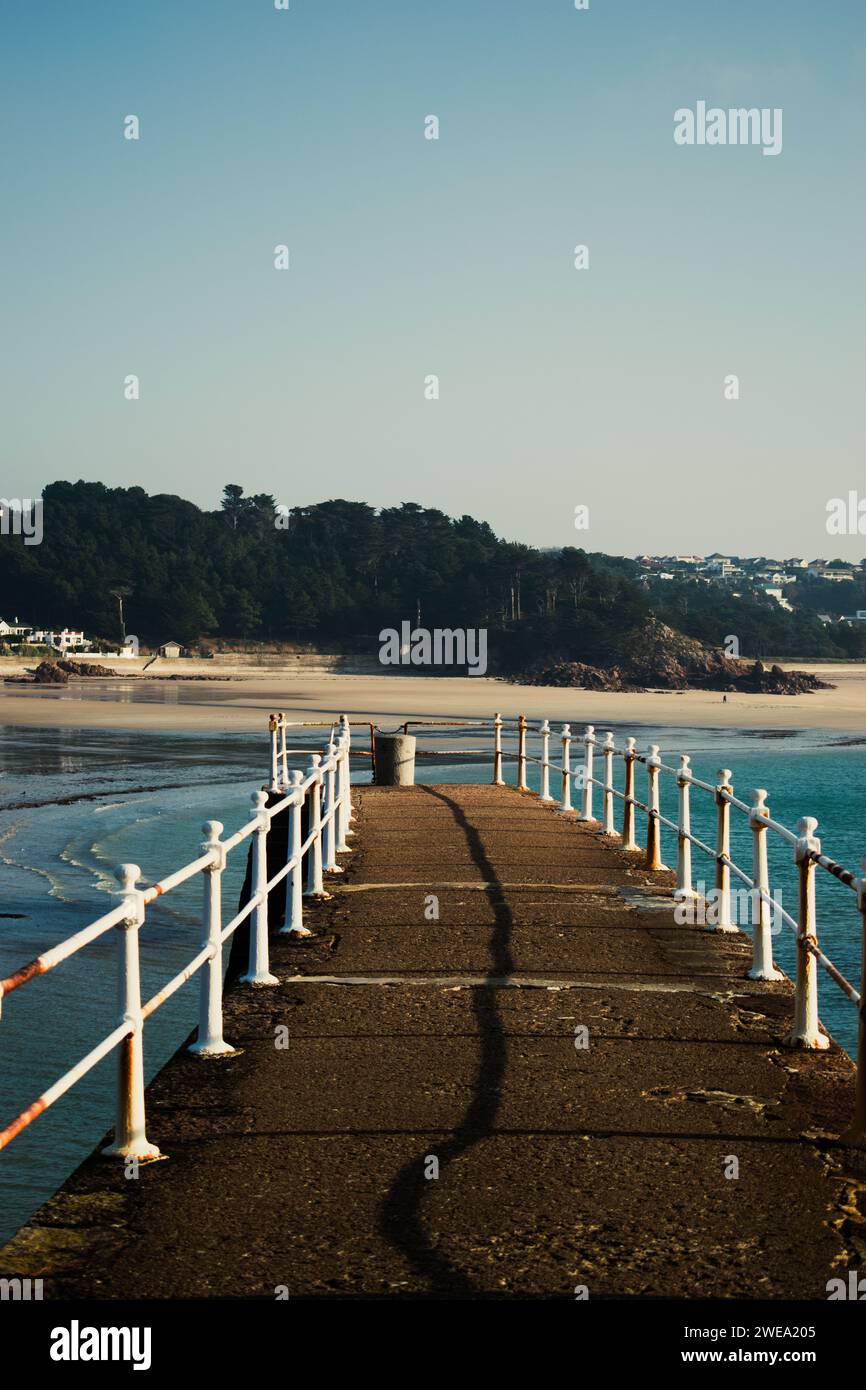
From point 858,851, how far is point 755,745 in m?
33.4

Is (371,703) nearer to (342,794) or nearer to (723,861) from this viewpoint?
(342,794)

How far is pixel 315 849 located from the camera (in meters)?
13.5

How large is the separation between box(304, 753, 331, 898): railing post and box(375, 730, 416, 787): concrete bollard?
13947 millimetres

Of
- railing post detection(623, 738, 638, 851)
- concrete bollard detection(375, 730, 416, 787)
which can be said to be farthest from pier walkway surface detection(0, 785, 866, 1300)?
concrete bollard detection(375, 730, 416, 787)

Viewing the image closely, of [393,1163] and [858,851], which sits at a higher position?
[393,1163]

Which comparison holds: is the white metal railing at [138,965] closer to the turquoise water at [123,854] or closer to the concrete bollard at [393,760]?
the turquoise water at [123,854]

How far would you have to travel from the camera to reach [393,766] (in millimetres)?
28141

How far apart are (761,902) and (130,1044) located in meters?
4.80

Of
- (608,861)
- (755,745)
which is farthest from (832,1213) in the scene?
(755,745)

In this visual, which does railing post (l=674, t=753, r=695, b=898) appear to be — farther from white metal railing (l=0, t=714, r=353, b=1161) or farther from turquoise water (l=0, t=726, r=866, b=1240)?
turquoise water (l=0, t=726, r=866, b=1240)

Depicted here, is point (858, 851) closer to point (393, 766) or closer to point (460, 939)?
point (393, 766)

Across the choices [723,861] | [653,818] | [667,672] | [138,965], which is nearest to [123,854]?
[653,818]
